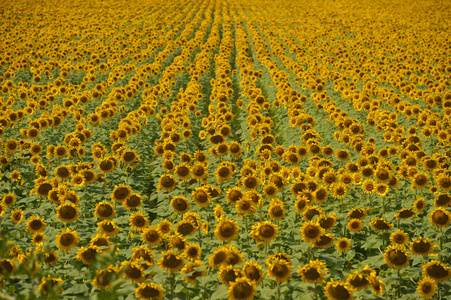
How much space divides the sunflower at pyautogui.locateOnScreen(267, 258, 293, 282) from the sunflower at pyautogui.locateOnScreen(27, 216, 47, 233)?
10.8 ft

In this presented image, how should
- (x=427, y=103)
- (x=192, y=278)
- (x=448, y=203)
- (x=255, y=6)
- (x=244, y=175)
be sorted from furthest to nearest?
(x=255, y=6)
(x=427, y=103)
(x=244, y=175)
(x=448, y=203)
(x=192, y=278)

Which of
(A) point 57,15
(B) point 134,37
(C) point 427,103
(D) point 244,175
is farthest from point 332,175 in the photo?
(A) point 57,15

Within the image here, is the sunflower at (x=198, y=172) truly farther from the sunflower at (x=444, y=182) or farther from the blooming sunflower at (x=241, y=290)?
the sunflower at (x=444, y=182)

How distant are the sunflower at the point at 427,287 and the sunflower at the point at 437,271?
0.09 meters

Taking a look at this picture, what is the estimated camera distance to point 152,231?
14.9ft

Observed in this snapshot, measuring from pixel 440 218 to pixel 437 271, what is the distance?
1.13 metres

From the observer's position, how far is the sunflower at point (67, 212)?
516 centimetres

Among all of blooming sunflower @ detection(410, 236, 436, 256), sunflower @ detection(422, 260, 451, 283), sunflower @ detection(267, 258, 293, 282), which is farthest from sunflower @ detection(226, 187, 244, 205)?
sunflower @ detection(422, 260, 451, 283)

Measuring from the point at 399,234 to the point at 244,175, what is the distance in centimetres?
270

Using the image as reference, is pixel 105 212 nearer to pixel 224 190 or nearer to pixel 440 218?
pixel 224 190

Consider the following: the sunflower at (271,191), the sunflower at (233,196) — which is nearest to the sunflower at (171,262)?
the sunflower at (233,196)

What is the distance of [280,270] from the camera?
3.80 meters

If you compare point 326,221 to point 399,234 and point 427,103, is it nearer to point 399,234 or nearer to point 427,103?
point 399,234

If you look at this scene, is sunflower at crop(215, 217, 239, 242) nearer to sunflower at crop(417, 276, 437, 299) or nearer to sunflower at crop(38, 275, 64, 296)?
sunflower at crop(38, 275, 64, 296)
